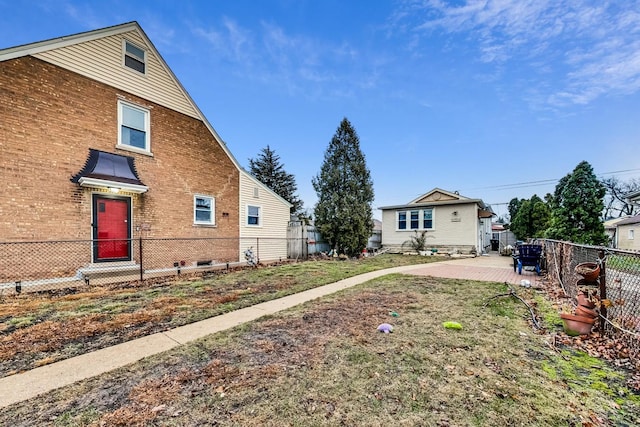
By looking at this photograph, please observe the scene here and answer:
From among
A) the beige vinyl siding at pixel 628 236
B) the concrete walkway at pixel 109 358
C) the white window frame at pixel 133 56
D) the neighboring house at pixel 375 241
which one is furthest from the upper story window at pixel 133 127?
the beige vinyl siding at pixel 628 236

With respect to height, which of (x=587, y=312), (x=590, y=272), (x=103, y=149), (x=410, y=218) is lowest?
(x=587, y=312)

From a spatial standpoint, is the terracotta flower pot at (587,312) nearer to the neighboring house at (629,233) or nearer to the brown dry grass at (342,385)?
the brown dry grass at (342,385)

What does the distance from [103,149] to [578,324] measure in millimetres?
11665

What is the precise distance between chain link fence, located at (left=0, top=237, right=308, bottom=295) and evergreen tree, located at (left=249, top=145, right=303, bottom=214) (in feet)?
61.1

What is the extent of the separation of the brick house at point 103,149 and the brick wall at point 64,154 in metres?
0.02

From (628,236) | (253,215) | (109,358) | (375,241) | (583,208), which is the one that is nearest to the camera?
(109,358)

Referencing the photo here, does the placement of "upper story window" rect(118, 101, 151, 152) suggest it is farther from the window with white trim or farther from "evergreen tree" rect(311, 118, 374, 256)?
the window with white trim

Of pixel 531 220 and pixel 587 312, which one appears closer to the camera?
pixel 587 312

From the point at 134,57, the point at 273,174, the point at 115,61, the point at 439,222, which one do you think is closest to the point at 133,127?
the point at 115,61

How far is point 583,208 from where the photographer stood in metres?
11.2

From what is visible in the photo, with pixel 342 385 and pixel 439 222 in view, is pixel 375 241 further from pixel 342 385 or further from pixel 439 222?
pixel 342 385

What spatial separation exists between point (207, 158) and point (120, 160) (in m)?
3.17

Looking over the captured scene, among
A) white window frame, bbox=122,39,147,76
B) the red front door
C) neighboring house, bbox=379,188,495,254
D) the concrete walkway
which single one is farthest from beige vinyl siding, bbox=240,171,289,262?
neighboring house, bbox=379,188,495,254

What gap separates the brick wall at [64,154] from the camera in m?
6.89
